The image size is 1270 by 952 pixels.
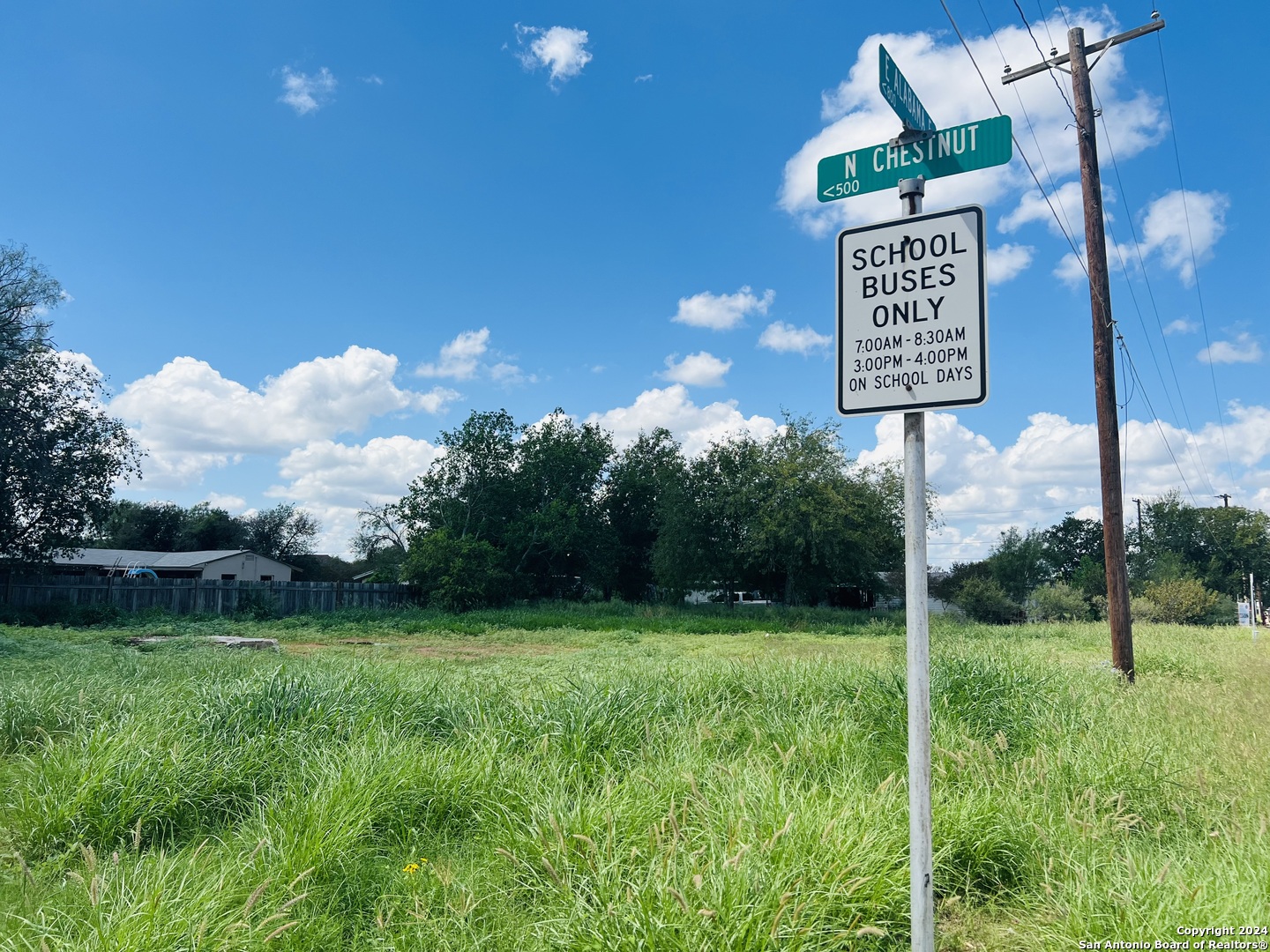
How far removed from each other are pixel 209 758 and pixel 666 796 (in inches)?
122

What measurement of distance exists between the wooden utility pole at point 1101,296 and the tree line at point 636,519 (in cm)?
2024

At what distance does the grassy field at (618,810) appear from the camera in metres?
3.08

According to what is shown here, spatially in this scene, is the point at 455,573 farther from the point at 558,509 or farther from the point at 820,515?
the point at 820,515

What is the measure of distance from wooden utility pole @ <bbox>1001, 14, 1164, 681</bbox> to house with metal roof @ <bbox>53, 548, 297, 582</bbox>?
5030cm

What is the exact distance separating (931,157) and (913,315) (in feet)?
2.69

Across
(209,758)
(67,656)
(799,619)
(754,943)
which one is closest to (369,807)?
(209,758)

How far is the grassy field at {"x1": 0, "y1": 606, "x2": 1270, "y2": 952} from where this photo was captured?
3.08 m

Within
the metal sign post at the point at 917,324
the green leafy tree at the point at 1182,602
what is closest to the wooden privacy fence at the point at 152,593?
the metal sign post at the point at 917,324

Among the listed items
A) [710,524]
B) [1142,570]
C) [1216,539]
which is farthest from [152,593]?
[1216,539]

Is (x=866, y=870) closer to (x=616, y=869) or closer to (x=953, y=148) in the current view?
(x=616, y=869)

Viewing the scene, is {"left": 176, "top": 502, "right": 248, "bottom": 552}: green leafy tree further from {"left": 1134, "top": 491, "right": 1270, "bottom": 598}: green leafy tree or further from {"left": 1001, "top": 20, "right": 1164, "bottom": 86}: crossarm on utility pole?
{"left": 1134, "top": 491, "right": 1270, "bottom": 598}: green leafy tree

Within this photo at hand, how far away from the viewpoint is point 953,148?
318 centimetres

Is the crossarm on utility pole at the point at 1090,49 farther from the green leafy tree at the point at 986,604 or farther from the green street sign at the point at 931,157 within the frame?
the green leafy tree at the point at 986,604

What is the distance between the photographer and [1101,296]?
11.5 meters
